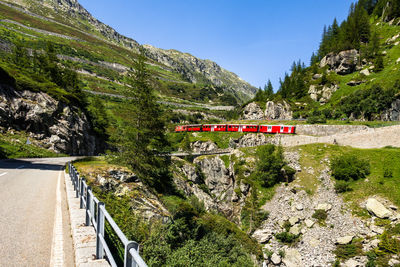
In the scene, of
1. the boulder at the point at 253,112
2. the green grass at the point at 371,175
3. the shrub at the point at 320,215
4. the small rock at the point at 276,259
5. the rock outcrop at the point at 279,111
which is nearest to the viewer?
the small rock at the point at 276,259

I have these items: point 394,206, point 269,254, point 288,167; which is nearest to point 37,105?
point 269,254

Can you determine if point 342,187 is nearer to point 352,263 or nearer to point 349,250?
point 349,250

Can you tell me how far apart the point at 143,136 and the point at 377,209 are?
34054 millimetres

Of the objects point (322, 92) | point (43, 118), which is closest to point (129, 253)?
point (43, 118)

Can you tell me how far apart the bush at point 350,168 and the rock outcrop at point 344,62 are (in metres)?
71.8

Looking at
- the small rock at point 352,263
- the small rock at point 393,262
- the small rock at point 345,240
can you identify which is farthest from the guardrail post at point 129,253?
the small rock at point 345,240

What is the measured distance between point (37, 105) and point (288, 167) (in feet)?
165

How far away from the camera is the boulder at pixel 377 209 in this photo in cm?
2604

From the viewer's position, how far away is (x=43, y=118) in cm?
3409

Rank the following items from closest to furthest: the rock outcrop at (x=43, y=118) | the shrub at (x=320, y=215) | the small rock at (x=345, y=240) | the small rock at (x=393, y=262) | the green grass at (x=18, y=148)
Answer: the small rock at (x=393, y=262) → the green grass at (x=18, y=148) → the small rock at (x=345, y=240) → the shrub at (x=320, y=215) → the rock outcrop at (x=43, y=118)

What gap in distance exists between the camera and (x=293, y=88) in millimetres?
99812

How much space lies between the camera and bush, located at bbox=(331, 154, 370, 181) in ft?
110

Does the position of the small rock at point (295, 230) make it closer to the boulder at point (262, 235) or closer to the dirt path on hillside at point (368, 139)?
the boulder at point (262, 235)

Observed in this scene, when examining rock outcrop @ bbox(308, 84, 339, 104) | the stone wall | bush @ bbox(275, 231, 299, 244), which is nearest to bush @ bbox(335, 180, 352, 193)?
bush @ bbox(275, 231, 299, 244)
